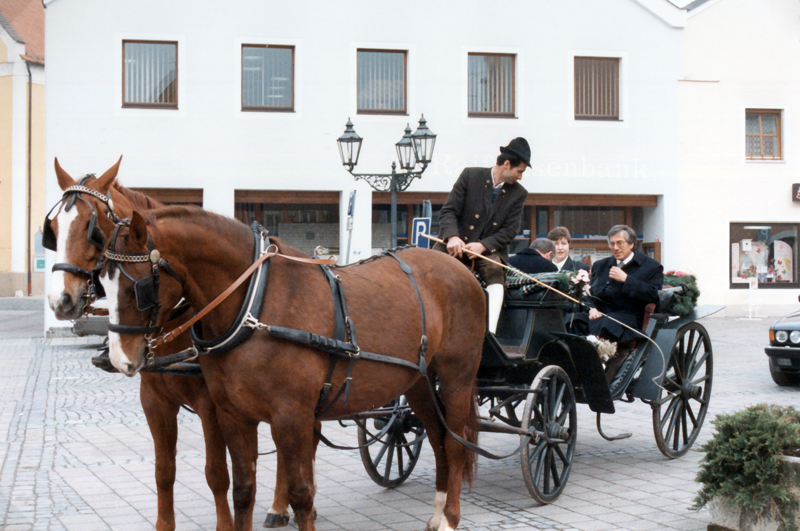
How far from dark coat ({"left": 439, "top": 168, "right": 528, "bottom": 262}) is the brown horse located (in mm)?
1194

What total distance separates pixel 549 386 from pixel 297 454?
2.48m

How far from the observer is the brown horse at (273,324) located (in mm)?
3500

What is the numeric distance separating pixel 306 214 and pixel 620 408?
985 centimetres

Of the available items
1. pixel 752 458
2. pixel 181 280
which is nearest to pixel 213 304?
→ pixel 181 280

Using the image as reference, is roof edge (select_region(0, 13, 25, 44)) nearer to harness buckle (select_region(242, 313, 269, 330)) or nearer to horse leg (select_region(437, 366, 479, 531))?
horse leg (select_region(437, 366, 479, 531))

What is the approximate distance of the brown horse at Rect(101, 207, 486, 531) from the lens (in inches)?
138

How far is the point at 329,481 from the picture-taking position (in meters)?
6.10

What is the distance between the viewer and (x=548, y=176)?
18.2 m

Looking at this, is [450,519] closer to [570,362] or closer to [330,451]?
[570,362]

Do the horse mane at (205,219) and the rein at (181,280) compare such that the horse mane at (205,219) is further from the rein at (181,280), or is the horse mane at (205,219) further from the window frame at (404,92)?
the window frame at (404,92)

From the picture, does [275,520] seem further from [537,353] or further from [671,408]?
[671,408]

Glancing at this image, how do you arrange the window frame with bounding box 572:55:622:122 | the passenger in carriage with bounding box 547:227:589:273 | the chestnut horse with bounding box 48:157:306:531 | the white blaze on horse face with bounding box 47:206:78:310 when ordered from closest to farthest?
the white blaze on horse face with bounding box 47:206:78:310 → the chestnut horse with bounding box 48:157:306:531 → the passenger in carriage with bounding box 547:227:589:273 → the window frame with bounding box 572:55:622:122

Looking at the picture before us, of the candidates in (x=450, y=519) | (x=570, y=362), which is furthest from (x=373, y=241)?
(x=450, y=519)

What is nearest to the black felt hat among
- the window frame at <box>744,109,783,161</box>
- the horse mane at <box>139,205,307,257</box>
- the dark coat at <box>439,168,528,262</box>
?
the dark coat at <box>439,168,528,262</box>
